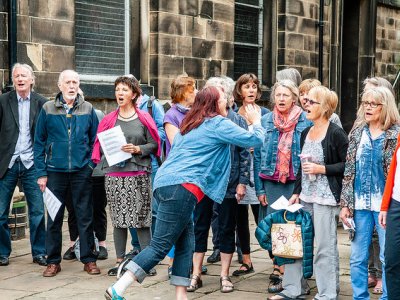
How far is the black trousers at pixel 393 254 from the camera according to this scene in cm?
587

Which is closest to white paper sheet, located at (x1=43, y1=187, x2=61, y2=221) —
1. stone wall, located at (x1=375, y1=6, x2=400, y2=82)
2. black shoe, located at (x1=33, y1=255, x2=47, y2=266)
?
black shoe, located at (x1=33, y1=255, x2=47, y2=266)

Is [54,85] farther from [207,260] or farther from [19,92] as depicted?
[207,260]

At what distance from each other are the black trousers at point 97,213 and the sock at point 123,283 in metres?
2.75

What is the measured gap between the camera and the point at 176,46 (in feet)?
44.7

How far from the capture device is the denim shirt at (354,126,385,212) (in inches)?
276

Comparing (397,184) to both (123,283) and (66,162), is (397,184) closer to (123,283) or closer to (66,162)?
(123,283)

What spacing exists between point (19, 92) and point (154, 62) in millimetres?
4263

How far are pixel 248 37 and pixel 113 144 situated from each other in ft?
28.5

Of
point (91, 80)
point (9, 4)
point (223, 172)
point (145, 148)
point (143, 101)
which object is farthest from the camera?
point (91, 80)

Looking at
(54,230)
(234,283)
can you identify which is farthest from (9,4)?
(234,283)

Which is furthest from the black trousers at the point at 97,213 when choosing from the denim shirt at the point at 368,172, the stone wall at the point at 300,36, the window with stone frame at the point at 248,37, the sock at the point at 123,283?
the stone wall at the point at 300,36

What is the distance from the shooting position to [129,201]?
8.34m

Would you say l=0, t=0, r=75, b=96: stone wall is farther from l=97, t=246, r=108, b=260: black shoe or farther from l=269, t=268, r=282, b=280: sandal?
l=269, t=268, r=282, b=280: sandal

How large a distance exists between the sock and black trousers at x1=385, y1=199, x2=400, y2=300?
6.51 feet
